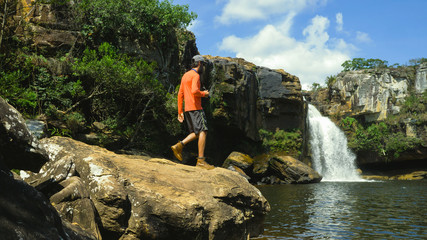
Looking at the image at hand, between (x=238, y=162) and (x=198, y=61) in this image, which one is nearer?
(x=198, y=61)

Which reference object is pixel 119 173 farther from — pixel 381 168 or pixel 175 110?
pixel 381 168

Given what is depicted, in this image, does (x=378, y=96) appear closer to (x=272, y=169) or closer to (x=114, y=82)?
(x=272, y=169)

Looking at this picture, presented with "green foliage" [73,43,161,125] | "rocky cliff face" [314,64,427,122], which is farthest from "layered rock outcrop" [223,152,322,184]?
"rocky cliff face" [314,64,427,122]

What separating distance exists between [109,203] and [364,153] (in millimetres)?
39936

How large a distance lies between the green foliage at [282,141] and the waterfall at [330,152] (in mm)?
3650

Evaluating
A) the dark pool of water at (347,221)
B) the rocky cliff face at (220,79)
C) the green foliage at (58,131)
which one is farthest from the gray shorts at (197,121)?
the green foliage at (58,131)

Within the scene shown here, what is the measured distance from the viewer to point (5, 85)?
967 centimetres

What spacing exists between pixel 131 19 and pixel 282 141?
2105 cm

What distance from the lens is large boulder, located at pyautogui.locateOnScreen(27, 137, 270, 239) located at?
168 inches

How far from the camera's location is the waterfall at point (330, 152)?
35125 mm

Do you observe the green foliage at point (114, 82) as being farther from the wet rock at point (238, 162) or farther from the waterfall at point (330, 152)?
the waterfall at point (330, 152)

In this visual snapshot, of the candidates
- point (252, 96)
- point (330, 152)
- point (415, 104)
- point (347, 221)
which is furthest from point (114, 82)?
point (415, 104)

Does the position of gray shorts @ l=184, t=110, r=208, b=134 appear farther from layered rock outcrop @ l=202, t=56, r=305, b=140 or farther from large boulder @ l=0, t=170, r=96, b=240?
layered rock outcrop @ l=202, t=56, r=305, b=140

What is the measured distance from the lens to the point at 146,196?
4562 mm
